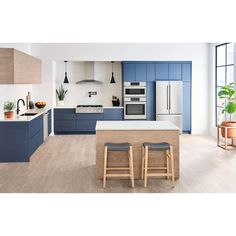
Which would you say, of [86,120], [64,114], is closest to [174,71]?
[86,120]

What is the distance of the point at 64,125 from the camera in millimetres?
11391

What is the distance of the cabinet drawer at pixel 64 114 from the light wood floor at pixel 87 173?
Result: 1776mm

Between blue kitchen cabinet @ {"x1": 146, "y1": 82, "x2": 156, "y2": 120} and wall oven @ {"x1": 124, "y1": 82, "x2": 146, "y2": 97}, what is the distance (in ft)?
0.55

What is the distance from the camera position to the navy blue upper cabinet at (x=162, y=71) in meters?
11.3

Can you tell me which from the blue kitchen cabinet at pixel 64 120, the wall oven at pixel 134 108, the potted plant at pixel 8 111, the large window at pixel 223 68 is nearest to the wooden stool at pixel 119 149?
the potted plant at pixel 8 111

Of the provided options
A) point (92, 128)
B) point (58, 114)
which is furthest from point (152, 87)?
point (58, 114)

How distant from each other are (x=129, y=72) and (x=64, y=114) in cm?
214

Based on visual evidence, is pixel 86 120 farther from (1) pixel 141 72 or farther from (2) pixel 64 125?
(1) pixel 141 72

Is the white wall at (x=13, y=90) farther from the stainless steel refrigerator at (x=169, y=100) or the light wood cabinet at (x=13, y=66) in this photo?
the stainless steel refrigerator at (x=169, y=100)

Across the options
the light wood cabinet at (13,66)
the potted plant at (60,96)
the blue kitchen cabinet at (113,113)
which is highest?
the light wood cabinet at (13,66)

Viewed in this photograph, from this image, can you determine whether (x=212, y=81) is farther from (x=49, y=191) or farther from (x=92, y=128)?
(x=49, y=191)

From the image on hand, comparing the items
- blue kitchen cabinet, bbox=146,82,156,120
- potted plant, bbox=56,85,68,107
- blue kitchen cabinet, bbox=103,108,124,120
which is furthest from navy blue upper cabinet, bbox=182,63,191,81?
potted plant, bbox=56,85,68,107

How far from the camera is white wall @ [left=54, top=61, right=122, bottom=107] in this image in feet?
39.0
